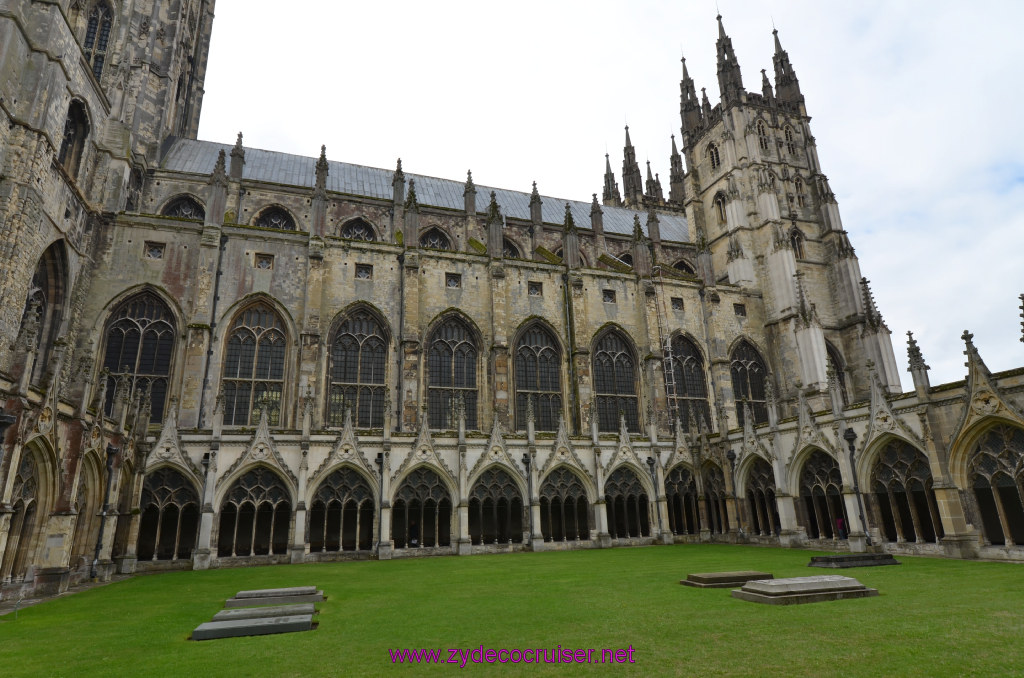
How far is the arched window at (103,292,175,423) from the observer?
86.0 ft

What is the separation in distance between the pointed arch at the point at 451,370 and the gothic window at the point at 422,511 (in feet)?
19.9

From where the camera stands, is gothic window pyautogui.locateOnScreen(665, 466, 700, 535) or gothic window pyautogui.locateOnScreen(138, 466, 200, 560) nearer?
gothic window pyautogui.locateOnScreen(138, 466, 200, 560)

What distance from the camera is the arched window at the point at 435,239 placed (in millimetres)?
37938

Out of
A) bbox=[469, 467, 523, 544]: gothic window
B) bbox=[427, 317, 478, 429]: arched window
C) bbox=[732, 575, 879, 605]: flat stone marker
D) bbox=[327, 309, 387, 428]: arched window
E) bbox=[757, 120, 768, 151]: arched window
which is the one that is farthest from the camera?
bbox=[757, 120, 768, 151]: arched window

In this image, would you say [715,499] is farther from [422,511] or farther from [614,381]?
[422,511]

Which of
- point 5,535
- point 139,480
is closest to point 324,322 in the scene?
point 139,480

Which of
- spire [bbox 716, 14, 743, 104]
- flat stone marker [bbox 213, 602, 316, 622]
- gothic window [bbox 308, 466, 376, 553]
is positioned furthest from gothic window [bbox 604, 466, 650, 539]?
spire [bbox 716, 14, 743, 104]

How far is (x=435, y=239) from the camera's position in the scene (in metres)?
38.5

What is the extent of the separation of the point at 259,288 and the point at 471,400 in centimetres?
1219

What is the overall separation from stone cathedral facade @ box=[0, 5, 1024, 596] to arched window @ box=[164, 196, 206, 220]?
0.50ft

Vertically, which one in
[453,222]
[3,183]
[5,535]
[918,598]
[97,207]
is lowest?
[918,598]

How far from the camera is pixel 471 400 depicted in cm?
3075

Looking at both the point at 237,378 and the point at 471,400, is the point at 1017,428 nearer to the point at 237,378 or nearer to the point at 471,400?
the point at 471,400

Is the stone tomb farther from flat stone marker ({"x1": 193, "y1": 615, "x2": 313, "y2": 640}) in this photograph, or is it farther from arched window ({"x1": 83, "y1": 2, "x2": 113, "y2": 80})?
arched window ({"x1": 83, "y1": 2, "x2": 113, "y2": 80})
